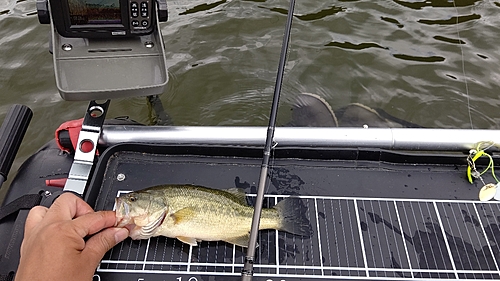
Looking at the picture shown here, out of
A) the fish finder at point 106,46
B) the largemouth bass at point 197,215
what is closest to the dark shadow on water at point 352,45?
the fish finder at point 106,46

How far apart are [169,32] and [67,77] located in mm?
3460

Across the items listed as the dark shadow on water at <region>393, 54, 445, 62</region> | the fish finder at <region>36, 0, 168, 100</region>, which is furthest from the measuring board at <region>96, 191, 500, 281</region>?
the dark shadow on water at <region>393, 54, 445, 62</region>

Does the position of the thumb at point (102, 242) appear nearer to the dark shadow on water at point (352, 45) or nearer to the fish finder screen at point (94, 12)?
the fish finder screen at point (94, 12)

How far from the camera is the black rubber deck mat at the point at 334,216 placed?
200cm

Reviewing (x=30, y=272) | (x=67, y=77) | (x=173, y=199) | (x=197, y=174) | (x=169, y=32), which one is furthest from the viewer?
(x=169, y=32)

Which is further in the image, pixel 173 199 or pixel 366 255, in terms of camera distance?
pixel 173 199

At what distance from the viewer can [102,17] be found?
8.66 ft

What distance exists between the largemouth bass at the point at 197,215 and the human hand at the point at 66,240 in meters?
0.11

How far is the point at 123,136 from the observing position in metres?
2.54

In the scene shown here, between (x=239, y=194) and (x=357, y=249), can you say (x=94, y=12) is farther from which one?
(x=357, y=249)

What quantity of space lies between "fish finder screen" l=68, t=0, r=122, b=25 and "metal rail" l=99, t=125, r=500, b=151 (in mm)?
703

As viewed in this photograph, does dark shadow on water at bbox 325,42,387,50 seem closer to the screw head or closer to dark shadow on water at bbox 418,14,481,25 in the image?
dark shadow on water at bbox 418,14,481,25

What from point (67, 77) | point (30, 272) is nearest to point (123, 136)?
point (67, 77)

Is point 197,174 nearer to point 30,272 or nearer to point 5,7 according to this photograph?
point 30,272
